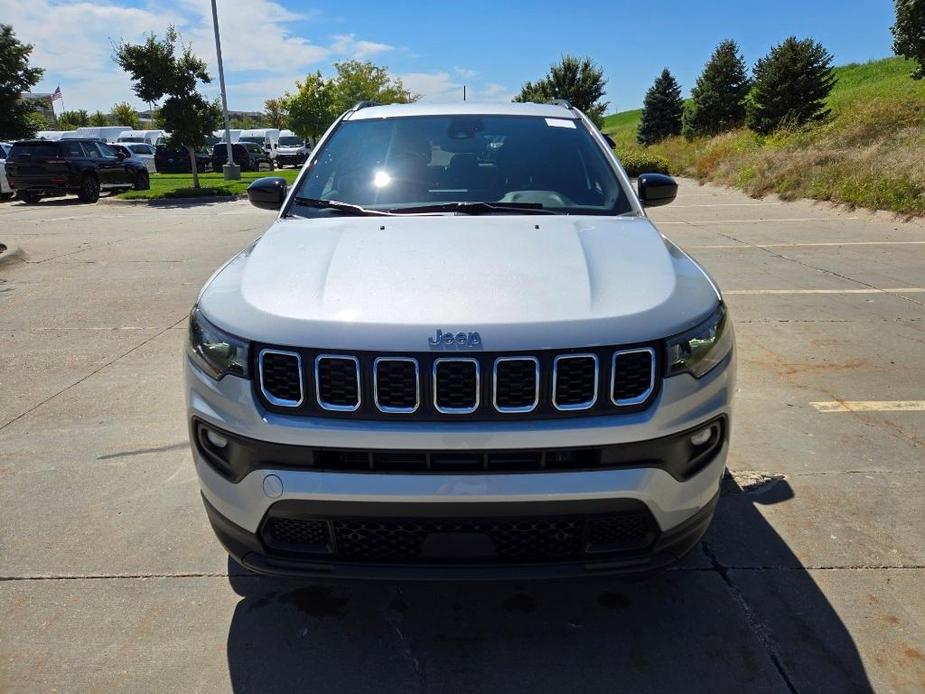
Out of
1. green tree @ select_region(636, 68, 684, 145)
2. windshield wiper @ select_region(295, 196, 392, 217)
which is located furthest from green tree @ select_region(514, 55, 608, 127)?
windshield wiper @ select_region(295, 196, 392, 217)

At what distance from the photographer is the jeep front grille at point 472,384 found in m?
2.08

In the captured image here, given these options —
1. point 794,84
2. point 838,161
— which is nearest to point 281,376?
point 838,161

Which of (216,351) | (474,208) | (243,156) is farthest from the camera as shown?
(243,156)

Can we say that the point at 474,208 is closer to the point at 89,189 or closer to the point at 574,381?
the point at 574,381

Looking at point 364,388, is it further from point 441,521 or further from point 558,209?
point 558,209

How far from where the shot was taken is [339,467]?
2.11 metres

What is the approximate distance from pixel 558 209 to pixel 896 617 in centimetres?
208

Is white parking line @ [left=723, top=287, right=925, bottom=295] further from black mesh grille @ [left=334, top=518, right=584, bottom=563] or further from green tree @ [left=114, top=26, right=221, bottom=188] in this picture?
green tree @ [left=114, top=26, right=221, bottom=188]

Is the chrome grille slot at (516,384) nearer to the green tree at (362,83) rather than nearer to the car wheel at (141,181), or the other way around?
the car wheel at (141,181)

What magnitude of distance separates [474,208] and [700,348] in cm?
134

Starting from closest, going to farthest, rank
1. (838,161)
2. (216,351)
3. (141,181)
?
(216,351)
(838,161)
(141,181)

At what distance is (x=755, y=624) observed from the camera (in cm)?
258

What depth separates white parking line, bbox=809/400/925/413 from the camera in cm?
453

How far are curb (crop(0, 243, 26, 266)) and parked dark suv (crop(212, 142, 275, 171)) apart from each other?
25.1 meters
